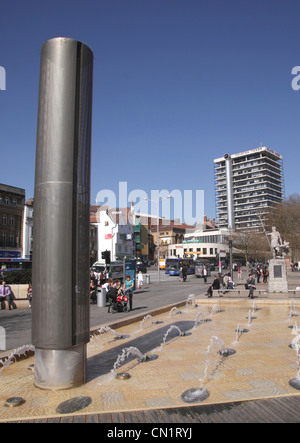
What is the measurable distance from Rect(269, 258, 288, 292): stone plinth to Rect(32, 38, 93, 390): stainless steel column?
19.0 m

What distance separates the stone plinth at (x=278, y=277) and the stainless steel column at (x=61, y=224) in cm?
1899

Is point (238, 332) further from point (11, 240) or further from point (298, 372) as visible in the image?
point (11, 240)

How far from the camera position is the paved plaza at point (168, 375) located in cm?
500

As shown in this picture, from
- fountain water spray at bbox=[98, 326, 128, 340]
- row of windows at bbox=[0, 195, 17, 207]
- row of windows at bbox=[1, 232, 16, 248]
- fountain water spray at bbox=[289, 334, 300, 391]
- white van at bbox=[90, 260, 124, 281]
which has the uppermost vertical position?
row of windows at bbox=[0, 195, 17, 207]

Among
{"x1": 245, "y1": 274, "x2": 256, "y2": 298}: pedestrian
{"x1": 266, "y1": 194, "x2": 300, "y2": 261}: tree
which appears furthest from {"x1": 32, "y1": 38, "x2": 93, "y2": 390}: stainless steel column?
{"x1": 266, "y1": 194, "x2": 300, "y2": 261}: tree

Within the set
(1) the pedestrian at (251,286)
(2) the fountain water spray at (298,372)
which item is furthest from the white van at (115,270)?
(2) the fountain water spray at (298,372)

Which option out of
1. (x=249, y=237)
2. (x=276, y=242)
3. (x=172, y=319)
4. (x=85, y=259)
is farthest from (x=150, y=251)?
(x=85, y=259)

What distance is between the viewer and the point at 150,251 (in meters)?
111

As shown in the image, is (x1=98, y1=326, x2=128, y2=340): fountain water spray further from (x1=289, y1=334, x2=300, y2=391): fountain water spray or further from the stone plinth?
the stone plinth

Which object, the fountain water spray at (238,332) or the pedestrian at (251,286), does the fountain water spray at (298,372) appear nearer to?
the fountain water spray at (238,332)

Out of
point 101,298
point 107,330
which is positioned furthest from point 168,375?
point 101,298

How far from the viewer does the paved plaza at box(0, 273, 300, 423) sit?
5000mm

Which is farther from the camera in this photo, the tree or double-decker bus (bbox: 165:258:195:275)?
the tree
